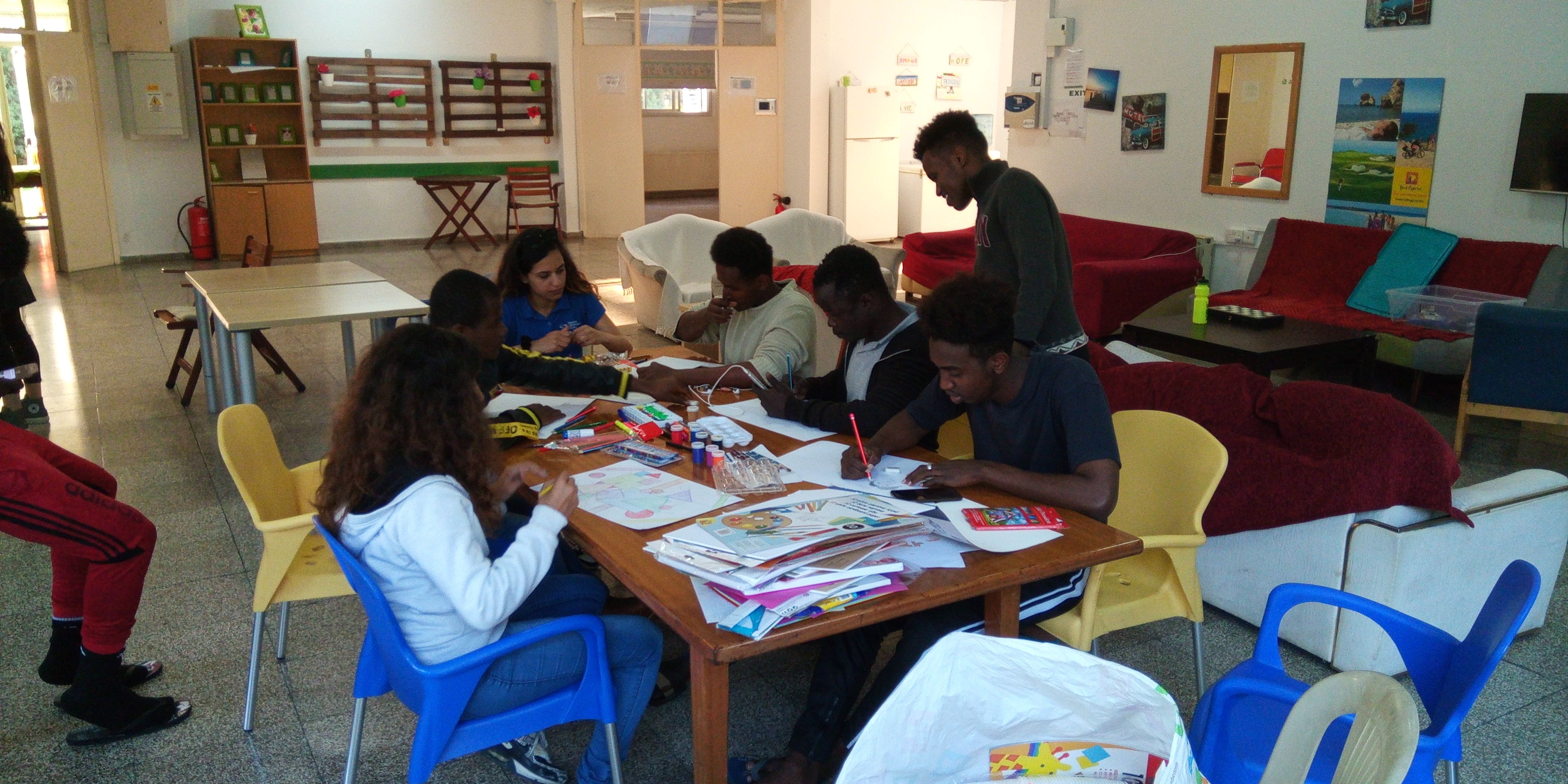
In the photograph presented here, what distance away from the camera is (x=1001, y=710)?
1.25 metres

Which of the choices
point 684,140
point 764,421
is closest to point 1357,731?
point 764,421

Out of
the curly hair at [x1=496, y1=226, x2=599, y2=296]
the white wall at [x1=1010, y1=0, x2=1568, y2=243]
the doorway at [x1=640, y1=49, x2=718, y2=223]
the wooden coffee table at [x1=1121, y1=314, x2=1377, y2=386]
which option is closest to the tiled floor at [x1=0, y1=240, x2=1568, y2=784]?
the wooden coffee table at [x1=1121, y1=314, x2=1377, y2=386]

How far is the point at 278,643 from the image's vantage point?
2916mm

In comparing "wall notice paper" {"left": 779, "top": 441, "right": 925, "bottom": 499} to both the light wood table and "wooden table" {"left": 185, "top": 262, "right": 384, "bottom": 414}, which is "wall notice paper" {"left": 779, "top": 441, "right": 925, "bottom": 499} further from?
"wooden table" {"left": 185, "top": 262, "right": 384, "bottom": 414}

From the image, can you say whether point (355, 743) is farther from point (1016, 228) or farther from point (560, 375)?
point (1016, 228)

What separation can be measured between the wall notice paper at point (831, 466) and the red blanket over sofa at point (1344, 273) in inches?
→ 155

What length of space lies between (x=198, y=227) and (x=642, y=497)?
33.0ft

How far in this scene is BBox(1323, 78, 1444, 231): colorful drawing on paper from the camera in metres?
5.92

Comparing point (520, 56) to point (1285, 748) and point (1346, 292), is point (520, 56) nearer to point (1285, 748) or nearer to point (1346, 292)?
point (1346, 292)

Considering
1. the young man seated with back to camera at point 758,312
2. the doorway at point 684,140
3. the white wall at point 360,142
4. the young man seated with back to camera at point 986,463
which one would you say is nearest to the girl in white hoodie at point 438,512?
the young man seated with back to camera at point 986,463

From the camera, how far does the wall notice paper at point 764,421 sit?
266cm

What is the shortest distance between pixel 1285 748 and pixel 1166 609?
1043mm

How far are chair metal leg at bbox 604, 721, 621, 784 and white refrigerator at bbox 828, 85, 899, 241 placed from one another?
9088 mm

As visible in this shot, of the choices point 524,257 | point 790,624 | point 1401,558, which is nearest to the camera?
point 790,624
